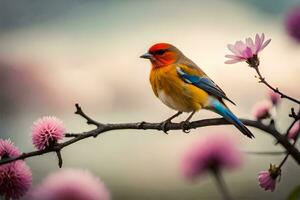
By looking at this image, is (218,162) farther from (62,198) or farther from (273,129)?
(62,198)

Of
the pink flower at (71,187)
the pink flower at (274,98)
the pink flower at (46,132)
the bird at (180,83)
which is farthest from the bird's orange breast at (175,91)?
the pink flower at (71,187)

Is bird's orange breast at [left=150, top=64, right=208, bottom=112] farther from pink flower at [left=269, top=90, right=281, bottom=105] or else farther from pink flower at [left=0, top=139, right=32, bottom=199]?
pink flower at [left=0, top=139, right=32, bottom=199]

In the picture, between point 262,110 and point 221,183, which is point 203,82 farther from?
point 221,183

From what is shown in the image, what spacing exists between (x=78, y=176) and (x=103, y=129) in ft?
0.53

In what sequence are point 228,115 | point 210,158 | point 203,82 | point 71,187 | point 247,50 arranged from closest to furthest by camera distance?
point 71,187
point 210,158
point 247,50
point 228,115
point 203,82

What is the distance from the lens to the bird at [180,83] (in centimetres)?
96

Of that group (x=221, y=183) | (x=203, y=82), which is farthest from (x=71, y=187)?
(x=203, y=82)

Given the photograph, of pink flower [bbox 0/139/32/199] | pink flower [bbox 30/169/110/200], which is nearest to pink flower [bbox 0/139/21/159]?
pink flower [bbox 0/139/32/199]

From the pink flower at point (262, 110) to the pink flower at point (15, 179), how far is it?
30 centimetres

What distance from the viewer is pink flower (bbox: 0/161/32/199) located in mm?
586

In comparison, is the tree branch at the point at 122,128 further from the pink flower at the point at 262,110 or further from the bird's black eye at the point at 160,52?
the bird's black eye at the point at 160,52

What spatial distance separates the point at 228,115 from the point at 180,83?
7.8 inches

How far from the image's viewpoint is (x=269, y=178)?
662 millimetres

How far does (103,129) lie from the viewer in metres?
0.64
